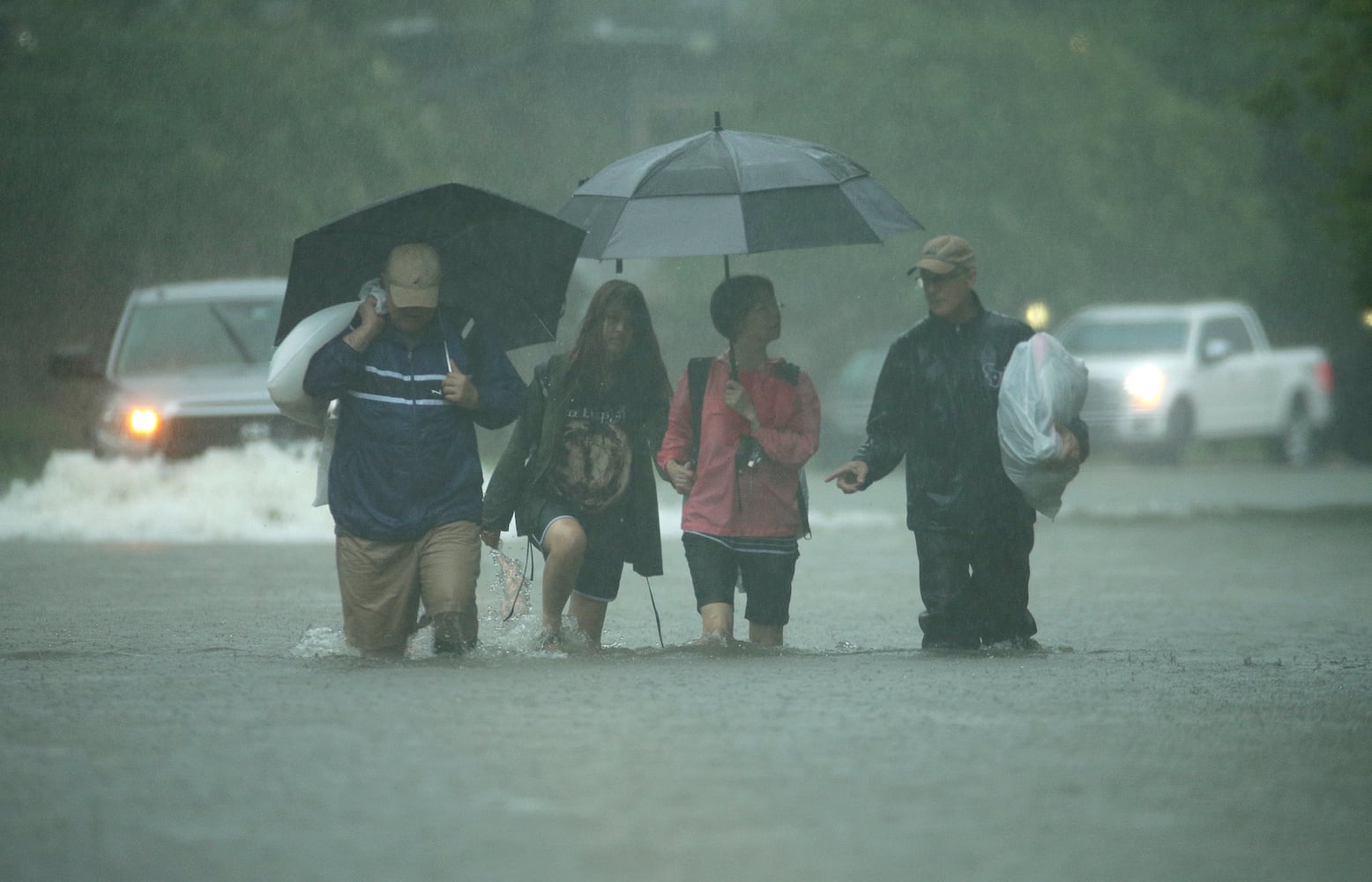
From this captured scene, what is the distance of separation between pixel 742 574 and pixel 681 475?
510 mm

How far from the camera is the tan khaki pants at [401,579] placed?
836 cm

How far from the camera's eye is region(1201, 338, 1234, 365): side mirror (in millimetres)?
28375

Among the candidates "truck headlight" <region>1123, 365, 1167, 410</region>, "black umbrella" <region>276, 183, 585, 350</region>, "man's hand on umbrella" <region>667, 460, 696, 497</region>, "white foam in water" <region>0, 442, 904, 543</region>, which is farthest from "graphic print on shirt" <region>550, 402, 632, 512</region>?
"truck headlight" <region>1123, 365, 1167, 410</region>

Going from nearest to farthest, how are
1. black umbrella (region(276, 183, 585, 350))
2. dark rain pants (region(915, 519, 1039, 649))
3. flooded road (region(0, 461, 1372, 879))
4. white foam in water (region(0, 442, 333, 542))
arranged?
flooded road (region(0, 461, 1372, 879)) < black umbrella (region(276, 183, 585, 350)) < dark rain pants (region(915, 519, 1039, 649)) < white foam in water (region(0, 442, 333, 542))

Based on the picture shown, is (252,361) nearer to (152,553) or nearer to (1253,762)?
(152,553)

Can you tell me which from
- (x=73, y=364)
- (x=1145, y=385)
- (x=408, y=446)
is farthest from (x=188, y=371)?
(x=1145, y=385)

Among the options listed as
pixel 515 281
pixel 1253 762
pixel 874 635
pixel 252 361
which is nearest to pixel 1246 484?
pixel 252 361

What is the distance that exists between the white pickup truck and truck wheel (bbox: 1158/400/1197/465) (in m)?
0.01

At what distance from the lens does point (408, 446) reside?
8.33 m

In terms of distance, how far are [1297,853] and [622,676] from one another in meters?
3.35

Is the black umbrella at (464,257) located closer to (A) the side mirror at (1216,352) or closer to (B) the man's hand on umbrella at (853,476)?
(B) the man's hand on umbrella at (853,476)

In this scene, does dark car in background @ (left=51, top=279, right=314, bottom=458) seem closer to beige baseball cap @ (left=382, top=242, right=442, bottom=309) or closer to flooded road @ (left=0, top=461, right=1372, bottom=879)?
flooded road @ (left=0, top=461, right=1372, bottom=879)

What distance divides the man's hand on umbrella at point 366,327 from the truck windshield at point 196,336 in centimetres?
782

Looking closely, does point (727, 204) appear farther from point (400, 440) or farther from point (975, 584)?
point (975, 584)
